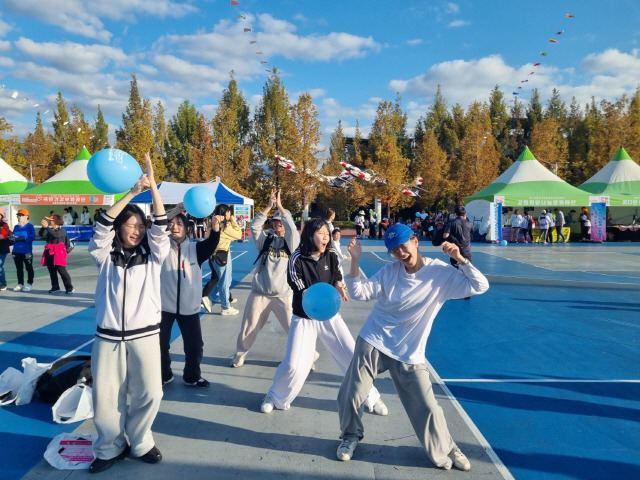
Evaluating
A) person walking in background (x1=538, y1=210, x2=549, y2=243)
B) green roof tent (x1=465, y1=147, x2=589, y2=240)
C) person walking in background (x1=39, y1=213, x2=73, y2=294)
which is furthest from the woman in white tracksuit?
person walking in background (x1=538, y1=210, x2=549, y2=243)

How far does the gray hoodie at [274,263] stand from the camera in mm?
4949

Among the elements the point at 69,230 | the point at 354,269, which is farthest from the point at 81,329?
the point at 69,230

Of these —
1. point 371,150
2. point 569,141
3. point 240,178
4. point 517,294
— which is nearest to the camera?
point 517,294

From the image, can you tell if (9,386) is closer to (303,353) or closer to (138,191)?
(138,191)

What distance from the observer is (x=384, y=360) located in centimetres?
322

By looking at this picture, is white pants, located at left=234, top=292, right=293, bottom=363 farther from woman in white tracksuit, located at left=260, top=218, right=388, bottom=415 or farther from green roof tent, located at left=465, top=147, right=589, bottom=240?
green roof tent, located at left=465, top=147, right=589, bottom=240

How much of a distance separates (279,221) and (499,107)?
4677 centimetres

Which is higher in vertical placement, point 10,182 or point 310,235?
point 10,182

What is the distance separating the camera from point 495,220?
24156mm

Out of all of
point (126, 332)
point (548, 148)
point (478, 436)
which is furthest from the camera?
point (548, 148)

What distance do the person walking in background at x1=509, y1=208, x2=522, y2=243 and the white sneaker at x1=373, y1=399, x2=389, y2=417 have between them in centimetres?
→ 2319

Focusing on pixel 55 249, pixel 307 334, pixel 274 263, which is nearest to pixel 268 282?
pixel 274 263

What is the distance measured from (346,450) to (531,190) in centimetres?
2508

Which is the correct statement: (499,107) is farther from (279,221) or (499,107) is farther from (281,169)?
(279,221)
